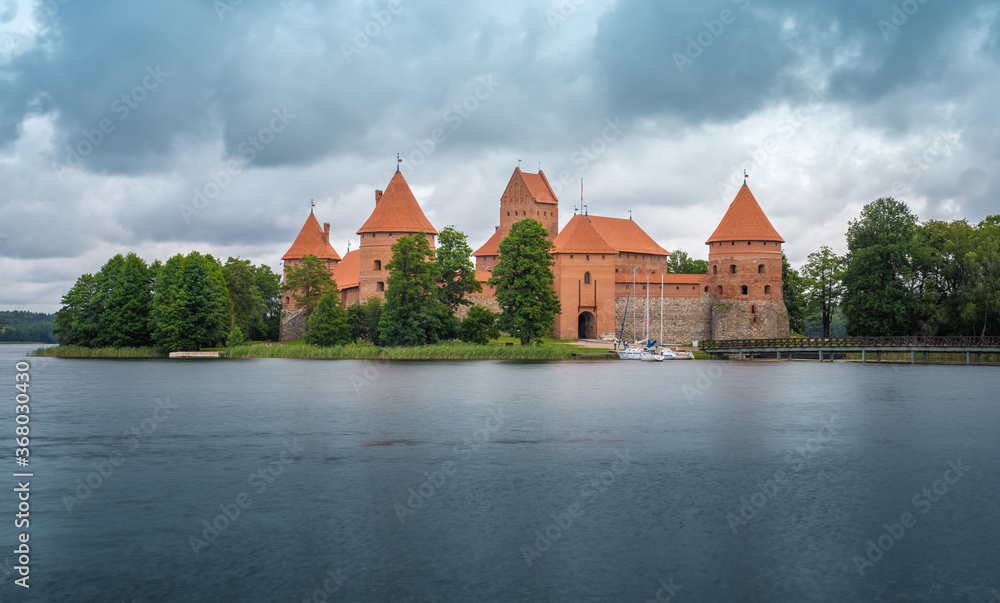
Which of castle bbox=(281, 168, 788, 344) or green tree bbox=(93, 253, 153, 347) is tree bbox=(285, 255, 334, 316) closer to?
castle bbox=(281, 168, 788, 344)

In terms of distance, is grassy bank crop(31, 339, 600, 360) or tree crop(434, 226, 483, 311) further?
tree crop(434, 226, 483, 311)

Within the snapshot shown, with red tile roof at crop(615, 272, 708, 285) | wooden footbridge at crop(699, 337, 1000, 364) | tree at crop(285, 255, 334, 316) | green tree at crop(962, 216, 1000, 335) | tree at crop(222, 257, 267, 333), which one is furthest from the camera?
red tile roof at crop(615, 272, 708, 285)

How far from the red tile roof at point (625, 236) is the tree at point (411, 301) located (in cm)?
2276

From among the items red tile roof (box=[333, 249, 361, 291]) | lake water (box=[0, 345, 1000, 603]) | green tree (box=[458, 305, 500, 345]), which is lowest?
lake water (box=[0, 345, 1000, 603])

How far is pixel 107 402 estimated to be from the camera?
23688 mm

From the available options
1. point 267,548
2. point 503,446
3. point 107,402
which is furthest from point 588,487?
point 107,402

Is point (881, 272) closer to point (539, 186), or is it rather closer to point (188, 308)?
point (539, 186)

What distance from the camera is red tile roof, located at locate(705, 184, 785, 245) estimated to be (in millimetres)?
58906

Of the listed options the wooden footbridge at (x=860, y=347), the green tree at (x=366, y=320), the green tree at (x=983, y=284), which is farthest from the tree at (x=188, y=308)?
the green tree at (x=983, y=284)

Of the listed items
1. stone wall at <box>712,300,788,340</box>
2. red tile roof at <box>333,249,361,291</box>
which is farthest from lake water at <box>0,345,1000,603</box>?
red tile roof at <box>333,249,361,291</box>

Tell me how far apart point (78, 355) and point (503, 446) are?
38771 mm

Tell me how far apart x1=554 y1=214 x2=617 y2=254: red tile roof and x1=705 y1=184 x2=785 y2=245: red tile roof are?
25.8 ft

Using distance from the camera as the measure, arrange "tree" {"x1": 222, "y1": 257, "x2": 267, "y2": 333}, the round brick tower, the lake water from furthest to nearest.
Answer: the round brick tower < "tree" {"x1": 222, "y1": 257, "x2": 267, "y2": 333} < the lake water

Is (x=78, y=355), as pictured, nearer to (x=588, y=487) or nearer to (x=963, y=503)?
(x=588, y=487)
